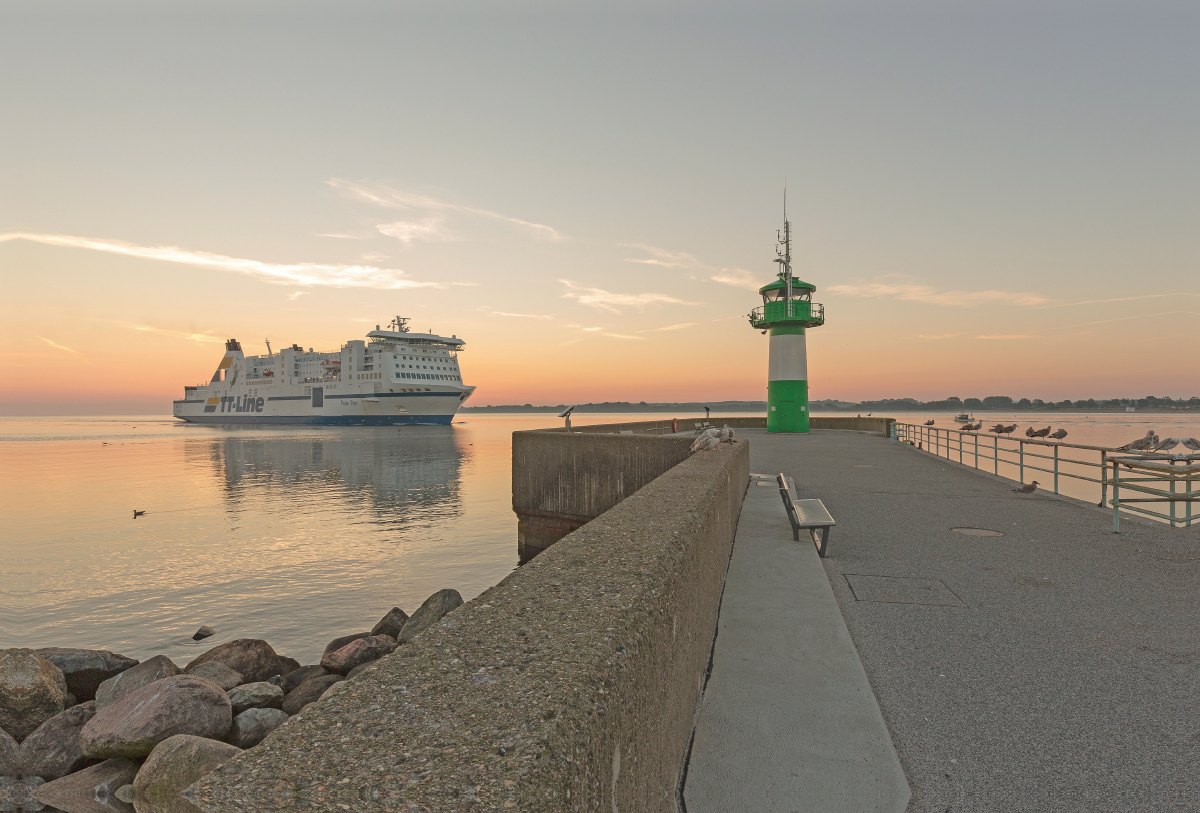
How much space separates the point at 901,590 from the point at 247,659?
6822mm

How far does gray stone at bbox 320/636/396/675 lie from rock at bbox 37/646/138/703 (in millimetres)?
1915

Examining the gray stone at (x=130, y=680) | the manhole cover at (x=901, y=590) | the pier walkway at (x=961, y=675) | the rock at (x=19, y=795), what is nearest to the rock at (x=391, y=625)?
the gray stone at (x=130, y=680)

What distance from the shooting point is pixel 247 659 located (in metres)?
6.45

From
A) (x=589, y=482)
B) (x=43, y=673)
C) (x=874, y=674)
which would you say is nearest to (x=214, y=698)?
(x=43, y=673)

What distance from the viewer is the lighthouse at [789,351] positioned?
29531 millimetres

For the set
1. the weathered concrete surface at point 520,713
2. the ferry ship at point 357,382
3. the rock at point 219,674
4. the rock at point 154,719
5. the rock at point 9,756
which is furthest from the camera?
the ferry ship at point 357,382

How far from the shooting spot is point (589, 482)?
11.4 m

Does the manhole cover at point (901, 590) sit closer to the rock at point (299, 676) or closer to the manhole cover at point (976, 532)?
the manhole cover at point (976, 532)

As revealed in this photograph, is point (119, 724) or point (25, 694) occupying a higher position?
point (119, 724)

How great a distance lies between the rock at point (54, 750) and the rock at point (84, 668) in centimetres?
139

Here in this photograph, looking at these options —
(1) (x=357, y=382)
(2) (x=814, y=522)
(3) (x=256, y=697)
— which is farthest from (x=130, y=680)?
(1) (x=357, y=382)

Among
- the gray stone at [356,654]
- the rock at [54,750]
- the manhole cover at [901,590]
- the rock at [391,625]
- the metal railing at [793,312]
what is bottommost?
the rock at [391,625]

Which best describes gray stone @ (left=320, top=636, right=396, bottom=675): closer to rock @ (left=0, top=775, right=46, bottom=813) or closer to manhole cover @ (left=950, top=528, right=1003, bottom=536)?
rock @ (left=0, top=775, right=46, bottom=813)

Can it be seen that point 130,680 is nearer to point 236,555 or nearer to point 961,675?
point 961,675
